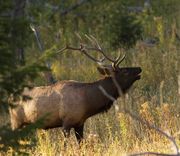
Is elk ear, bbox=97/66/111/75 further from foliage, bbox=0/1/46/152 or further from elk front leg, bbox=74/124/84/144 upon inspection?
foliage, bbox=0/1/46/152

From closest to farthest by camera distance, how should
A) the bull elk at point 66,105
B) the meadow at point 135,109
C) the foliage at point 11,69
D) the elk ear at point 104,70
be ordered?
the foliage at point 11,69
the meadow at point 135,109
the bull elk at point 66,105
the elk ear at point 104,70

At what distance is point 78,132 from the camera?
33.0 feet

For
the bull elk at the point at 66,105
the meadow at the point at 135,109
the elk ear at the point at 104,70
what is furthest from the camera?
the elk ear at the point at 104,70

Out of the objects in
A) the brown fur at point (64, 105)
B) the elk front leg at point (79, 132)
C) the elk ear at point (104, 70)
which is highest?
the elk ear at point (104, 70)

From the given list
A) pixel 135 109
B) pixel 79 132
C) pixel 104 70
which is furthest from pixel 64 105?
pixel 135 109

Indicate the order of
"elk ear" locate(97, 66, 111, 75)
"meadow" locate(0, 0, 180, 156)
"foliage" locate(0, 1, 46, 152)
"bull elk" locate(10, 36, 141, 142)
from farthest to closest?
"elk ear" locate(97, 66, 111, 75), "bull elk" locate(10, 36, 141, 142), "meadow" locate(0, 0, 180, 156), "foliage" locate(0, 1, 46, 152)

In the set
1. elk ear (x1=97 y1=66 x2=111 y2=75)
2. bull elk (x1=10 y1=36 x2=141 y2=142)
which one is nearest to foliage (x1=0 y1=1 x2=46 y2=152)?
bull elk (x1=10 y1=36 x2=141 y2=142)

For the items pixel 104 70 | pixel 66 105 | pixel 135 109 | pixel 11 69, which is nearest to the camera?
pixel 11 69

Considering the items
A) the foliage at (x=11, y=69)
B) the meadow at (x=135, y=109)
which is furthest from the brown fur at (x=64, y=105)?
the foliage at (x=11, y=69)

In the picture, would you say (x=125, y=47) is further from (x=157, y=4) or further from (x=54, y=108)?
(x=54, y=108)

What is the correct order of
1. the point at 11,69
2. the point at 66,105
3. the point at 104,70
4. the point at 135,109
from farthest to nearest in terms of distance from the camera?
the point at 135,109, the point at 104,70, the point at 66,105, the point at 11,69

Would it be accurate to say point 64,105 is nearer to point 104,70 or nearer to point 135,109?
point 104,70

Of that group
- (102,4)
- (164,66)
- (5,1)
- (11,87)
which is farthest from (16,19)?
(102,4)

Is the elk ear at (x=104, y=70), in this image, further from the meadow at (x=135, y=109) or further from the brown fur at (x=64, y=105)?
the meadow at (x=135, y=109)
